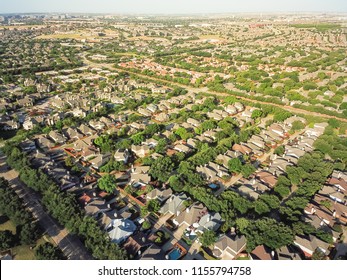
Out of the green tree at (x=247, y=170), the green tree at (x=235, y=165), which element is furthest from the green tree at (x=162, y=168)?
the green tree at (x=247, y=170)

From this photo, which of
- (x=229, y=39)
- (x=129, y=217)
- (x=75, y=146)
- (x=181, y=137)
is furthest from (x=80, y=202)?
(x=229, y=39)

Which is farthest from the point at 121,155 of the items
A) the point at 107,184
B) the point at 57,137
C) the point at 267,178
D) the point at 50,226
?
the point at 267,178

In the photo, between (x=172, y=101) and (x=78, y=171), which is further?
(x=172, y=101)

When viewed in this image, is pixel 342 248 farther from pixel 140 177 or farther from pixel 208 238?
pixel 140 177

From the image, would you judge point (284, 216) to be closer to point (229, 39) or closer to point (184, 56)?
point (184, 56)

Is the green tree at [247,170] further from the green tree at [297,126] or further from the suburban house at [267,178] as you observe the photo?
the green tree at [297,126]

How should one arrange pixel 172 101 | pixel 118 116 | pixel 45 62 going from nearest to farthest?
pixel 118 116, pixel 172 101, pixel 45 62

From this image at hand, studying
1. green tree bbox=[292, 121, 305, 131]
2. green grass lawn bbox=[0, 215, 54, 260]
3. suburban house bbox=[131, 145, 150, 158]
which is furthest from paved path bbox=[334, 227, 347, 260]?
green grass lawn bbox=[0, 215, 54, 260]
